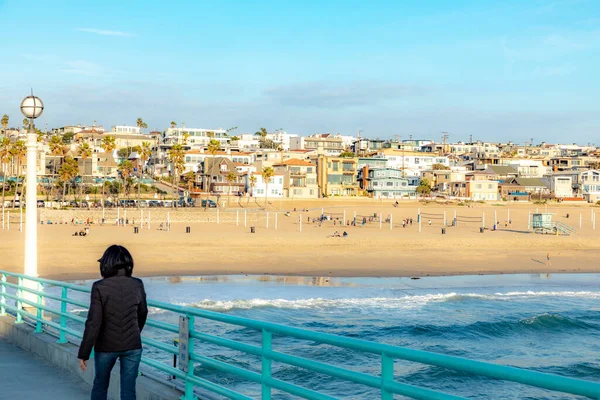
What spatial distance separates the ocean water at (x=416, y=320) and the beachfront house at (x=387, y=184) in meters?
66.3

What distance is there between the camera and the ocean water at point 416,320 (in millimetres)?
13070

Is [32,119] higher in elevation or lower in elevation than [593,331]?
higher

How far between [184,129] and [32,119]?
133m

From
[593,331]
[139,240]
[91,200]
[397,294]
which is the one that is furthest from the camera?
[91,200]

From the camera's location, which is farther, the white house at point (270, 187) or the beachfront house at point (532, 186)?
the beachfront house at point (532, 186)

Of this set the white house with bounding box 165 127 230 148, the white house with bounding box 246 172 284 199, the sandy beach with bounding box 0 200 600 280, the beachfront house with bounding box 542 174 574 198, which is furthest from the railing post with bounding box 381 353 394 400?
the white house with bounding box 165 127 230 148

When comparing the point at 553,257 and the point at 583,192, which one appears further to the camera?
the point at 583,192

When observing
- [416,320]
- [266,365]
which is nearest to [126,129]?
[416,320]

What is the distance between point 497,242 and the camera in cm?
4744

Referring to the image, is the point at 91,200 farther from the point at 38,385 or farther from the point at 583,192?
the point at 38,385

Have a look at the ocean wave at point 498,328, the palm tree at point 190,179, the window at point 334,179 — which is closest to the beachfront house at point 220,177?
the palm tree at point 190,179

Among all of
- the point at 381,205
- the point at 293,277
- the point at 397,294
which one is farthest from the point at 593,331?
the point at 381,205

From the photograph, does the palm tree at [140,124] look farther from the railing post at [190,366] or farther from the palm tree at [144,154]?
the railing post at [190,366]

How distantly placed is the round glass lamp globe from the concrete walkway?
11.1 feet
